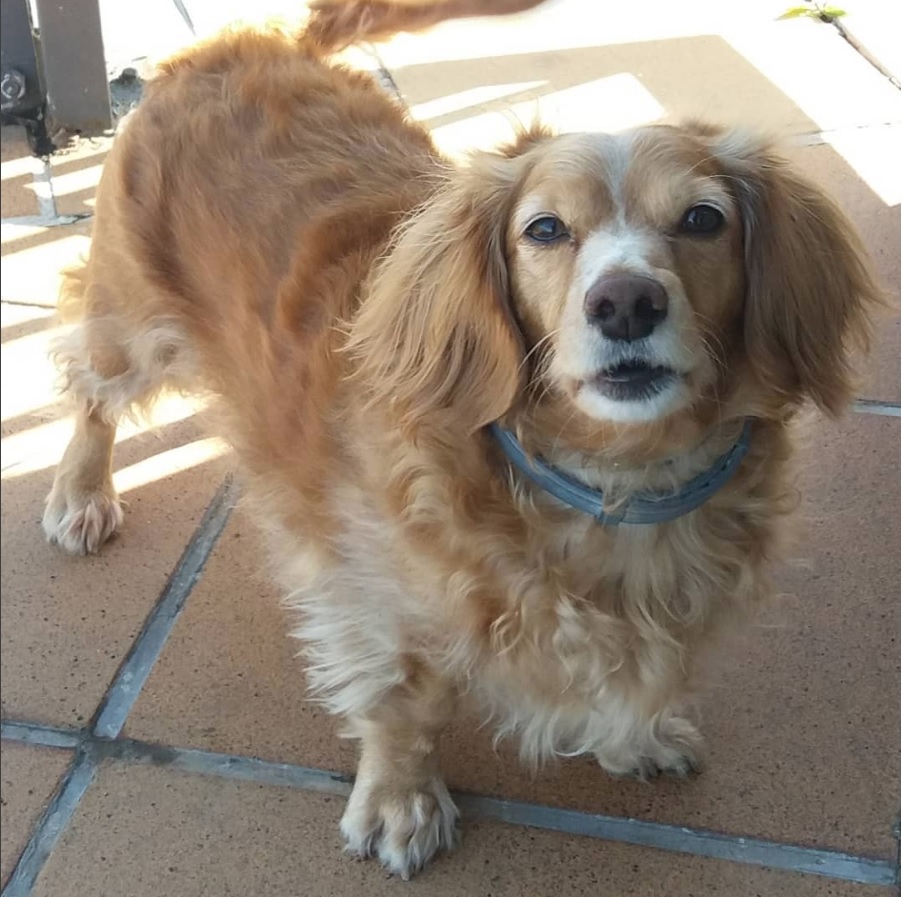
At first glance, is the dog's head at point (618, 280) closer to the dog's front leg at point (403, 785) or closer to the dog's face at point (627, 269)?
the dog's face at point (627, 269)

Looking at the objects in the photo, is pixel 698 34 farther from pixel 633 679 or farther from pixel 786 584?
pixel 633 679

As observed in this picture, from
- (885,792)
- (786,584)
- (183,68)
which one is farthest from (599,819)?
(183,68)

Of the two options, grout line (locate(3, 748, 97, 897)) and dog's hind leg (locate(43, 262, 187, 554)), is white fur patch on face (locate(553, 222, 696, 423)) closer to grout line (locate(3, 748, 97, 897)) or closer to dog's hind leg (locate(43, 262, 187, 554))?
dog's hind leg (locate(43, 262, 187, 554))

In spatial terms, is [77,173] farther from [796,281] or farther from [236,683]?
[796,281]

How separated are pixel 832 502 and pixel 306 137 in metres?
1.46

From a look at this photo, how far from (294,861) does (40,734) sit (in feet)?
2.04

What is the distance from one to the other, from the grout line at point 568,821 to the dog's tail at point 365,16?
5.06 feet

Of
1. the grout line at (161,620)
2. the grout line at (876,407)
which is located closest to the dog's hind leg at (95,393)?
the grout line at (161,620)

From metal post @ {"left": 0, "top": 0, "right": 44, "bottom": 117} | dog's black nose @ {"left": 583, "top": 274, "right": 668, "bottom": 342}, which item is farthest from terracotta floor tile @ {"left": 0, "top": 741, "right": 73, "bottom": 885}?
metal post @ {"left": 0, "top": 0, "right": 44, "bottom": 117}

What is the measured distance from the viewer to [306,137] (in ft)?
7.11

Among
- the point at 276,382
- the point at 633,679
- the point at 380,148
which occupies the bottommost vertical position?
the point at 633,679

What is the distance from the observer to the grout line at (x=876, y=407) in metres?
2.79

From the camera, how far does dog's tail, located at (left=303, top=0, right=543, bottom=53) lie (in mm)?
2426

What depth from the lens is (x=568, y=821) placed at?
2.07 metres
